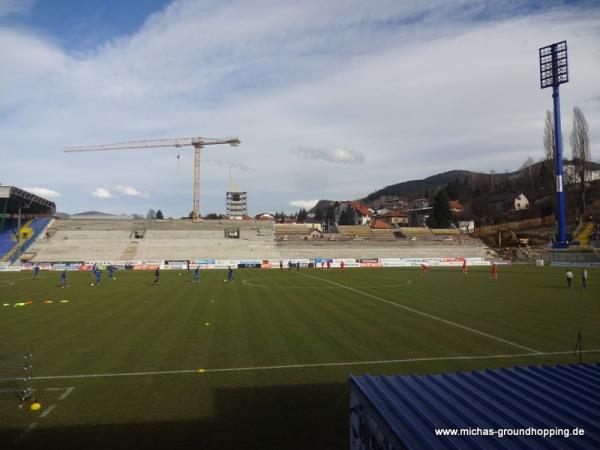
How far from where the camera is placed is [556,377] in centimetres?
620

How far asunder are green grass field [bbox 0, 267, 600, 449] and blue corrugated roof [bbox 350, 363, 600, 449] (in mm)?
3126

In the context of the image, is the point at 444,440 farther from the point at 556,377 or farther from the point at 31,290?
the point at 31,290

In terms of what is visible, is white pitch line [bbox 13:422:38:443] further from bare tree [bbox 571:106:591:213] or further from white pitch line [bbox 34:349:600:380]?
bare tree [bbox 571:106:591:213]

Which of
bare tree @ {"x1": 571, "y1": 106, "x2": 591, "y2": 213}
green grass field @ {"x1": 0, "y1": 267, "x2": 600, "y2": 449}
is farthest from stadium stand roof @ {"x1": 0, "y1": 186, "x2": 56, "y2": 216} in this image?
bare tree @ {"x1": 571, "y1": 106, "x2": 591, "y2": 213}

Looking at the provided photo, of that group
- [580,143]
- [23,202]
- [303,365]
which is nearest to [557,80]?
[580,143]

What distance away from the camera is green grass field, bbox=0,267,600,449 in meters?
8.51

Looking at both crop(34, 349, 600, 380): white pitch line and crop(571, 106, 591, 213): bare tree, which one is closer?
crop(34, 349, 600, 380): white pitch line

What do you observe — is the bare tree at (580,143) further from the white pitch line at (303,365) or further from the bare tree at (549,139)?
the white pitch line at (303,365)

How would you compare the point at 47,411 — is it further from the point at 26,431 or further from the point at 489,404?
the point at 489,404

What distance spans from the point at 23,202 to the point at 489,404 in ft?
298

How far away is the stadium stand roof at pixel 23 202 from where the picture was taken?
68375 millimetres

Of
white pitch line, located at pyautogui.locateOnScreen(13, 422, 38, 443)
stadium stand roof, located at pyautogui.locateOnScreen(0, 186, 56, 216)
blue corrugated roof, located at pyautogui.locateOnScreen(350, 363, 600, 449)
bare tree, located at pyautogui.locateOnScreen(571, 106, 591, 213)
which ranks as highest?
bare tree, located at pyautogui.locateOnScreen(571, 106, 591, 213)

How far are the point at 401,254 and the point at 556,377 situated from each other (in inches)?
2776

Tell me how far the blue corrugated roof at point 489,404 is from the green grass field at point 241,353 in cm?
313
